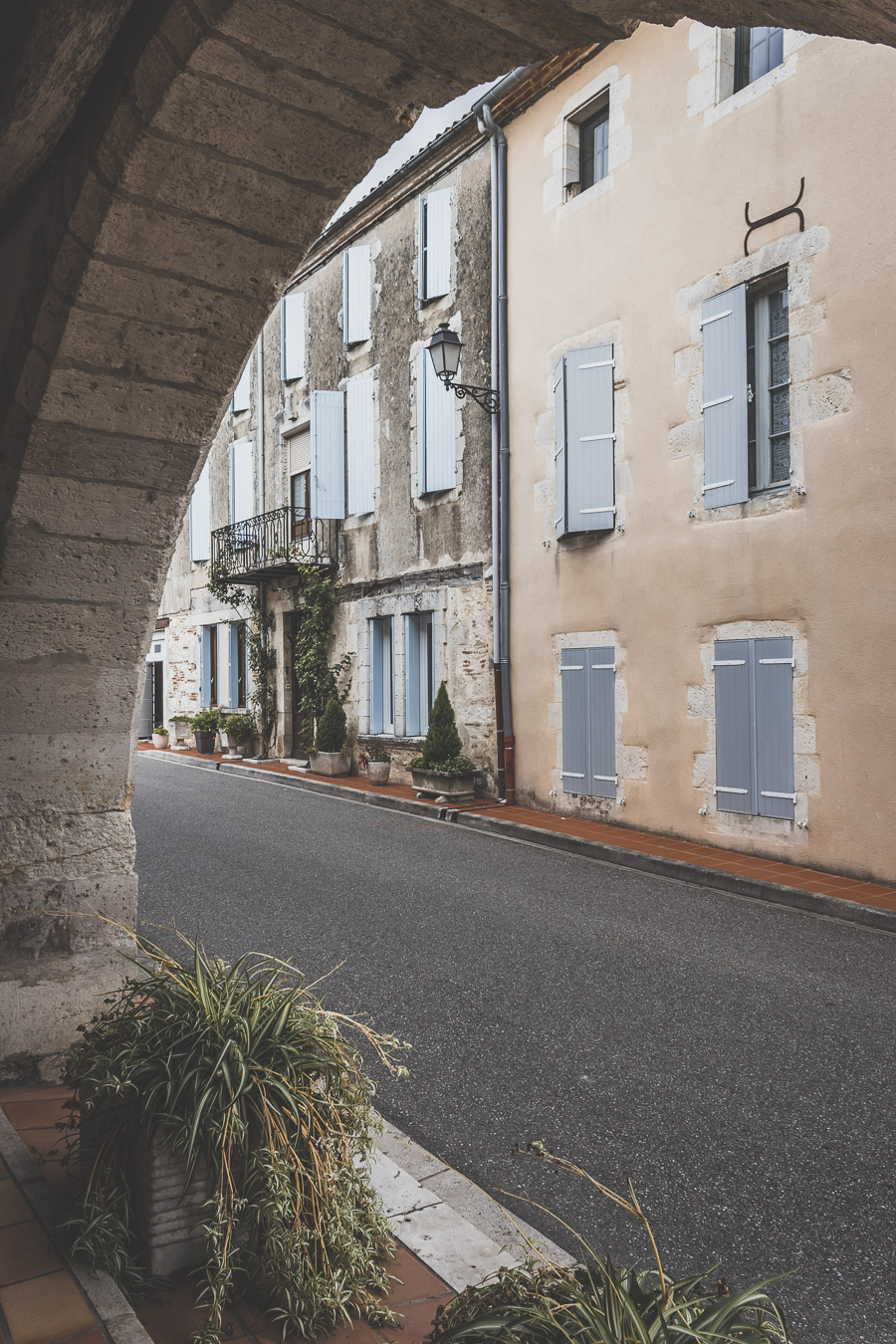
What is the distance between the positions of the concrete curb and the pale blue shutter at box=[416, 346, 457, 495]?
154 inches

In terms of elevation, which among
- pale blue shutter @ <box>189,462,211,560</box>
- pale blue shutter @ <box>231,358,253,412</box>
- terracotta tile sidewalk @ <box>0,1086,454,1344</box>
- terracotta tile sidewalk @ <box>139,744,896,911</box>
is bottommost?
terracotta tile sidewalk @ <box>139,744,896,911</box>

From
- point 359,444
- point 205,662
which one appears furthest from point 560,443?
point 205,662

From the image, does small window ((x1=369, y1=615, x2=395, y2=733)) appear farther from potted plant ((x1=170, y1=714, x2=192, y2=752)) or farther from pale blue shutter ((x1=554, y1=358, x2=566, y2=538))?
potted plant ((x1=170, y1=714, x2=192, y2=752))

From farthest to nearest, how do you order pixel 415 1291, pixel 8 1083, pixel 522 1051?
1. pixel 522 1051
2. pixel 8 1083
3. pixel 415 1291

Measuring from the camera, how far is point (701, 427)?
27.8 feet

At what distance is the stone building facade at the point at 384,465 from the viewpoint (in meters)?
11.7

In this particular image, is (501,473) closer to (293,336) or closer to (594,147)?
(594,147)

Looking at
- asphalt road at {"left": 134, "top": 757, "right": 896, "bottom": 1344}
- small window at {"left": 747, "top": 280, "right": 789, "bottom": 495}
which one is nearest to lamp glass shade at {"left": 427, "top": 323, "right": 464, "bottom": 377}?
small window at {"left": 747, "top": 280, "right": 789, "bottom": 495}

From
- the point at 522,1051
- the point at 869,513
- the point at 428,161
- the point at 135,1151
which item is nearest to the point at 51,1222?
the point at 135,1151

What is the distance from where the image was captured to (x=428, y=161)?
41.1 ft

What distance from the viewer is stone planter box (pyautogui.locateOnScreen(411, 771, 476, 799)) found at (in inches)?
435

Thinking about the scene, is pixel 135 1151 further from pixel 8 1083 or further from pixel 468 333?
pixel 468 333

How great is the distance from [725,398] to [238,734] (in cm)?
1044

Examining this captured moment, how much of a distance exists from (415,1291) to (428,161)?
13.0 meters
